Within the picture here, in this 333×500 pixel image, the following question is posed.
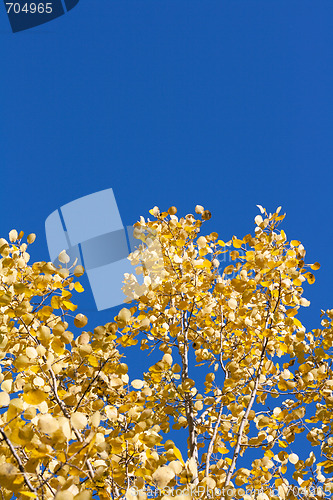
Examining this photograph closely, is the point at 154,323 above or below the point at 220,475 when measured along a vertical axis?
above

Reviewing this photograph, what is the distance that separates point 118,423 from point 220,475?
27.5 inches

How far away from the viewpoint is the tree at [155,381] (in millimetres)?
1352

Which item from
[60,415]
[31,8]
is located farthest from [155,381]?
[31,8]

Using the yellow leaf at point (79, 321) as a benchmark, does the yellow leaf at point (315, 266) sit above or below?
above

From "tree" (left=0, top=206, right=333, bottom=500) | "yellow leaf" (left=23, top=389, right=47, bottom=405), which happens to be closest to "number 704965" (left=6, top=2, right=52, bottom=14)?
"tree" (left=0, top=206, right=333, bottom=500)

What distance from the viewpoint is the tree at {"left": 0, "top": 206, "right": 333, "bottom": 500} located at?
135cm

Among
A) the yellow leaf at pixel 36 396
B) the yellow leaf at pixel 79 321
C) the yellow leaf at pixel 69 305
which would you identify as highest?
the yellow leaf at pixel 69 305

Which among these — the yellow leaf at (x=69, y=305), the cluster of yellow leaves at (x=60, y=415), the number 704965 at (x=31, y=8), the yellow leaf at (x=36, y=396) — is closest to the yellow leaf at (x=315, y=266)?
the cluster of yellow leaves at (x=60, y=415)

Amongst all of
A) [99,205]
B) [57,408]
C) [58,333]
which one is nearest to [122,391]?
[57,408]

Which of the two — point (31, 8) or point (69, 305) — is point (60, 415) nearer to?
point (69, 305)

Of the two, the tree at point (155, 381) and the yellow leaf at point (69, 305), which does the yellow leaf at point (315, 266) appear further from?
the yellow leaf at point (69, 305)

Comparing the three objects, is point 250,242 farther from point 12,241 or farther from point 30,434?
point 30,434

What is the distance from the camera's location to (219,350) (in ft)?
9.36

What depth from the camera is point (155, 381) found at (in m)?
2.59
